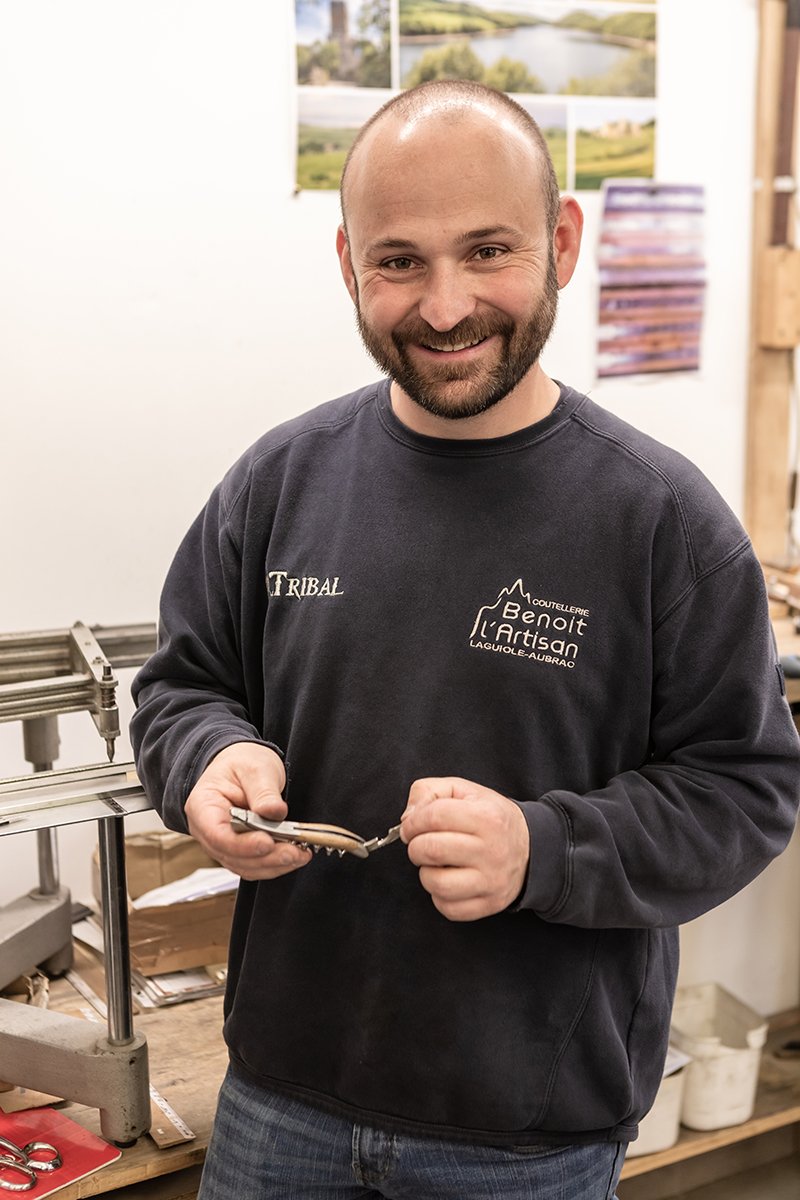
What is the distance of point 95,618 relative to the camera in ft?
6.92

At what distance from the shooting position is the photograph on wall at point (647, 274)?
2.43 meters

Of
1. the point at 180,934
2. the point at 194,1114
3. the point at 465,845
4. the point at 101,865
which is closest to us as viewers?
the point at 465,845

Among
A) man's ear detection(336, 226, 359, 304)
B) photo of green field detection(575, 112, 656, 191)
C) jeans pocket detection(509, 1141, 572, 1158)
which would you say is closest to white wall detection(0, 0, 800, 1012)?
photo of green field detection(575, 112, 656, 191)

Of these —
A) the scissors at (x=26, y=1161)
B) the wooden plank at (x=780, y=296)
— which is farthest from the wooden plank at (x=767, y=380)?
the scissors at (x=26, y=1161)

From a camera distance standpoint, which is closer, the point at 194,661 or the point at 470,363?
the point at 470,363

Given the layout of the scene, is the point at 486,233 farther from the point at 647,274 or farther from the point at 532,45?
the point at 647,274

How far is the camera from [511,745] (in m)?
1.23

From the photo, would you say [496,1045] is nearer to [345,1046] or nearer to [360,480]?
[345,1046]

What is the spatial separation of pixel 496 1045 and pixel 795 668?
1064 mm

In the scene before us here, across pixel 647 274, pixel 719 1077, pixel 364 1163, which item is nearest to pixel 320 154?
pixel 647 274

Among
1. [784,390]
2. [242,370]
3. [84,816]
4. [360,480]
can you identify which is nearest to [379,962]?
[84,816]

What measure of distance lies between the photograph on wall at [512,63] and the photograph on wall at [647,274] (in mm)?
58

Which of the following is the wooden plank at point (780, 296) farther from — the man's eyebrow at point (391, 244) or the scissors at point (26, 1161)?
the scissors at point (26, 1161)

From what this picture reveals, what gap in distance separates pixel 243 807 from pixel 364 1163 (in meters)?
0.37
